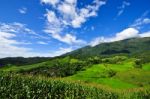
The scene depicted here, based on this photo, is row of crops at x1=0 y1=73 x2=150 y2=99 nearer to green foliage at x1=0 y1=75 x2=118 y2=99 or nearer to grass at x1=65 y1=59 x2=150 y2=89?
green foliage at x1=0 y1=75 x2=118 y2=99

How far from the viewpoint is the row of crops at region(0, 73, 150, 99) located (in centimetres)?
2212

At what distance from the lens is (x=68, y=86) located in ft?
101

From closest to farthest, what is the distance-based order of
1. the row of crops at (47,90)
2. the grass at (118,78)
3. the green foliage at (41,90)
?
1. the green foliage at (41,90)
2. the row of crops at (47,90)
3. the grass at (118,78)

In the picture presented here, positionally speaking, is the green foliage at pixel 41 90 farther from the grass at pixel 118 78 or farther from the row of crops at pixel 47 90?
the grass at pixel 118 78

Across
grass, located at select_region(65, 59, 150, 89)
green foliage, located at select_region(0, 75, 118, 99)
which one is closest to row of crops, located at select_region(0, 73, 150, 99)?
green foliage, located at select_region(0, 75, 118, 99)

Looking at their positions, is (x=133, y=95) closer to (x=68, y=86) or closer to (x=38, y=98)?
(x=68, y=86)

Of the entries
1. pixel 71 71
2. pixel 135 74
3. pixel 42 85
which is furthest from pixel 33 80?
pixel 71 71

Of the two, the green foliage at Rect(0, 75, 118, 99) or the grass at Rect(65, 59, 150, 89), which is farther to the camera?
the grass at Rect(65, 59, 150, 89)

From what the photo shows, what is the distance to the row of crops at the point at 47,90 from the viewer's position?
22.1 m

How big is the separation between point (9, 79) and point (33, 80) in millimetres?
3231

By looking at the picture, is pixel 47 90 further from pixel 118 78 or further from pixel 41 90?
pixel 118 78

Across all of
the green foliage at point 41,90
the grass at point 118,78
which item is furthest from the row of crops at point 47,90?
the grass at point 118,78

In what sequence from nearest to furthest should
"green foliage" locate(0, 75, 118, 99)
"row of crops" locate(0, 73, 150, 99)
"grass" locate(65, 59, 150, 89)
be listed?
"green foliage" locate(0, 75, 118, 99), "row of crops" locate(0, 73, 150, 99), "grass" locate(65, 59, 150, 89)

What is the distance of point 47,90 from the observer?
2631 centimetres
